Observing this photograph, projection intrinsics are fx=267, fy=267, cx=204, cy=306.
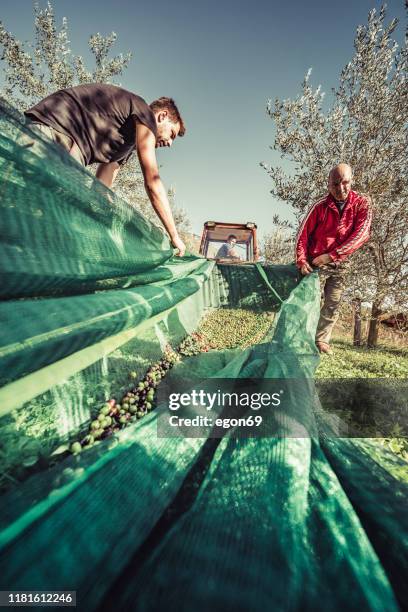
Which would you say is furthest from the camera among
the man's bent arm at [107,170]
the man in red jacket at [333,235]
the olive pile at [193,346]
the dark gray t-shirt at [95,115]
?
the man in red jacket at [333,235]

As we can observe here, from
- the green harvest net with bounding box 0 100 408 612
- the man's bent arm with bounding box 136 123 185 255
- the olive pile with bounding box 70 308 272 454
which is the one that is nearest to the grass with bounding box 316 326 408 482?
the green harvest net with bounding box 0 100 408 612

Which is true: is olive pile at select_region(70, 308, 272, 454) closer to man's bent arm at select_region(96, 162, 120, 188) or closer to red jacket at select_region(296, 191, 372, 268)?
red jacket at select_region(296, 191, 372, 268)

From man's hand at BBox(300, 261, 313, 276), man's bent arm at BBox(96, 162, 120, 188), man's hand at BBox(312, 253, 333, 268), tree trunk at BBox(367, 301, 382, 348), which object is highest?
man's bent arm at BBox(96, 162, 120, 188)

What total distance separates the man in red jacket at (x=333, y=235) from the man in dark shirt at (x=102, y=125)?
2.48m

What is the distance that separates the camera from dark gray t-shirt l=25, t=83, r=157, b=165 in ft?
6.56

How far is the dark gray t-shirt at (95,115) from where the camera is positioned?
1999 millimetres

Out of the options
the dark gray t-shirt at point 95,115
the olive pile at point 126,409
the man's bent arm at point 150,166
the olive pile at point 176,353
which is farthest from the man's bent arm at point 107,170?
the olive pile at point 126,409

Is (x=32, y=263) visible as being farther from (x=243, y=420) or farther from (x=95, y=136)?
(x=95, y=136)

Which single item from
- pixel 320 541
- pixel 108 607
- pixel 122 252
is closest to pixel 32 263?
pixel 122 252

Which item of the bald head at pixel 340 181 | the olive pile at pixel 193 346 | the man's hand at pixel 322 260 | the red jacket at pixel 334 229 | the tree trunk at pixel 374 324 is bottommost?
the tree trunk at pixel 374 324

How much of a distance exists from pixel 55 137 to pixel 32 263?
1.54 meters

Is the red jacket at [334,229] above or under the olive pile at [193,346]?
above

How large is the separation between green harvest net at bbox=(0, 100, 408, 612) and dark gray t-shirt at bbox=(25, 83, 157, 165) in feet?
3.64

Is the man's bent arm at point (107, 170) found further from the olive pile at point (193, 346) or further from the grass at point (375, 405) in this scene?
the grass at point (375, 405)
